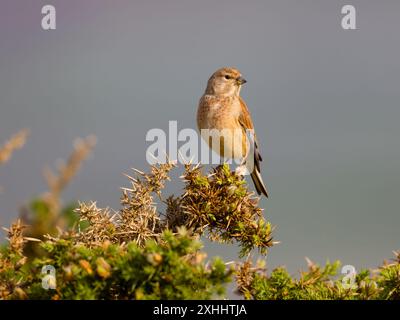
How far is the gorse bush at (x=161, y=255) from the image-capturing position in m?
3.62

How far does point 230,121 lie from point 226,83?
831mm

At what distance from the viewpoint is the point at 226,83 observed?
30.0 feet

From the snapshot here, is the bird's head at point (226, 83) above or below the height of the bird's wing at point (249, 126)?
above

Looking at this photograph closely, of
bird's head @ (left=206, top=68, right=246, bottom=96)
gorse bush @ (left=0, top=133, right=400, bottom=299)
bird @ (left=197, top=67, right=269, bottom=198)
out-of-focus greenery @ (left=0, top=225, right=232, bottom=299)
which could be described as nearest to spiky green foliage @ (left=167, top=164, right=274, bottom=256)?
gorse bush @ (left=0, top=133, right=400, bottom=299)

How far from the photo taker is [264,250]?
505cm

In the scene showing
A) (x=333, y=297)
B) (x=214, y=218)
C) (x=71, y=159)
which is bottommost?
(x=333, y=297)

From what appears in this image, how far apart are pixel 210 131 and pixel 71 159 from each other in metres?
2.57

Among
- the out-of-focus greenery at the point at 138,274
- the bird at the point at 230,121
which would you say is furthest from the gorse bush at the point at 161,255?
the bird at the point at 230,121

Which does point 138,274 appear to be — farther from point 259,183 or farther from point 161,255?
point 259,183

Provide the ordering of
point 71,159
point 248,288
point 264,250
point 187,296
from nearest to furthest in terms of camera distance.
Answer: point 187,296 < point 248,288 < point 264,250 < point 71,159

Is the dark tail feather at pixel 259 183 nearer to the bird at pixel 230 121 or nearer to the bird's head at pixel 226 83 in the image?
the bird at pixel 230 121

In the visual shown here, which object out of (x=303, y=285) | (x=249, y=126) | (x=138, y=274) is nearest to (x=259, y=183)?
(x=249, y=126)
